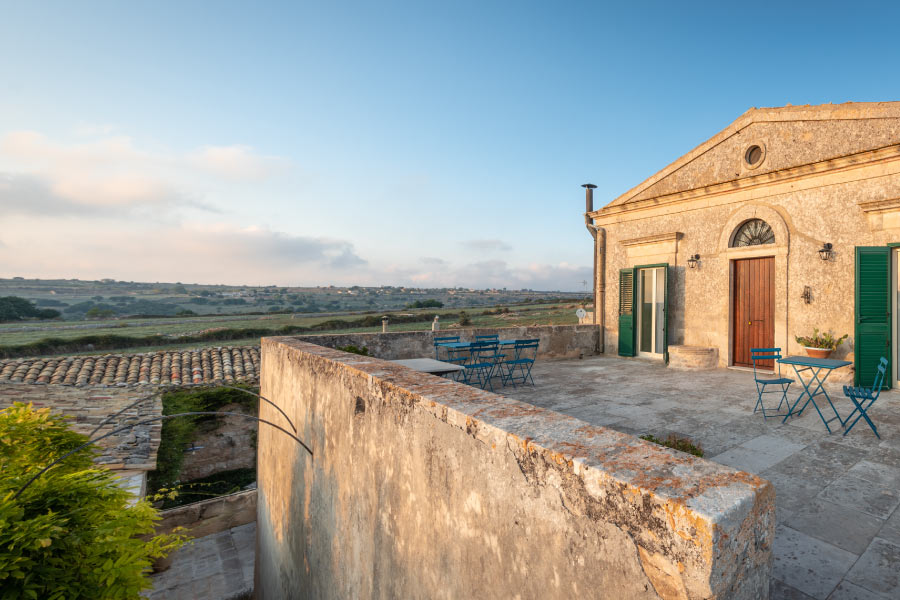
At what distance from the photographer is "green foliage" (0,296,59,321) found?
36250mm

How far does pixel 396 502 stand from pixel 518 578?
0.93 m

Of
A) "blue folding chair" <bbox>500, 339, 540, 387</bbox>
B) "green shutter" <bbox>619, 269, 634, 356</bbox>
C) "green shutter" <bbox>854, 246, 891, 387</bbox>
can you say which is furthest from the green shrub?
"green shutter" <bbox>854, 246, 891, 387</bbox>

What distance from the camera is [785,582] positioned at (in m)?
1.98

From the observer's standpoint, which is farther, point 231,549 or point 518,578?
point 231,549

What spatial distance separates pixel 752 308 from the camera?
7.76 metres

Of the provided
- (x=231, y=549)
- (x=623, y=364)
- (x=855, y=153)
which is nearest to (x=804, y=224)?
(x=855, y=153)

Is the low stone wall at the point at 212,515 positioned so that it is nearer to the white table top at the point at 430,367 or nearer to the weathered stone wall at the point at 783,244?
the white table top at the point at 430,367

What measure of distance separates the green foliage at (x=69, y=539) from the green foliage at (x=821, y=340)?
8.52 meters

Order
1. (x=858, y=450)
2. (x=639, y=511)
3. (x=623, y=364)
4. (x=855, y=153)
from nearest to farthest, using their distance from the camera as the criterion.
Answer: (x=639, y=511), (x=858, y=450), (x=855, y=153), (x=623, y=364)

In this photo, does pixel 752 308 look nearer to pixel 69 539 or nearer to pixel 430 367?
pixel 430 367

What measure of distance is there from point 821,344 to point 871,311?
0.76 meters

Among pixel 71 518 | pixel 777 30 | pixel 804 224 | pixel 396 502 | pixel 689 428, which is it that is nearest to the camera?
pixel 71 518

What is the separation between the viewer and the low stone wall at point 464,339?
683 cm

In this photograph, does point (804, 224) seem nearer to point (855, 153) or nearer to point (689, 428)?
point (855, 153)
